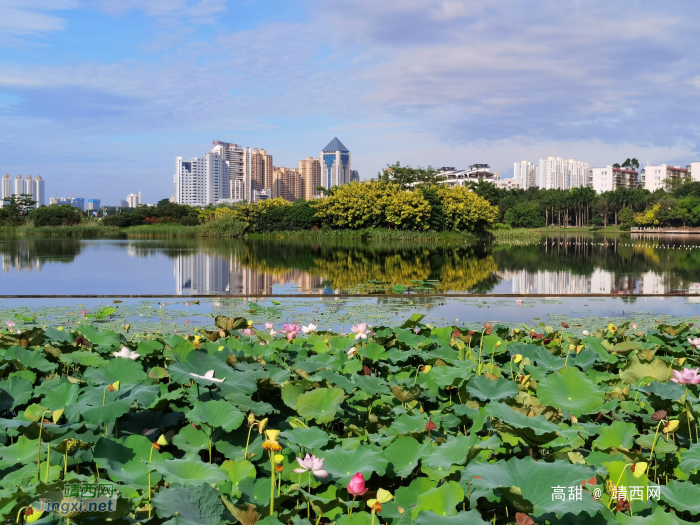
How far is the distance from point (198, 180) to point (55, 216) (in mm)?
80296

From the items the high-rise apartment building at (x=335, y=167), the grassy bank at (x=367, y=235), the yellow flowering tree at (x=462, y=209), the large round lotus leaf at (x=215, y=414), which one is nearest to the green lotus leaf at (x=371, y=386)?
the large round lotus leaf at (x=215, y=414)

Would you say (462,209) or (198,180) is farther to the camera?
(198,180)

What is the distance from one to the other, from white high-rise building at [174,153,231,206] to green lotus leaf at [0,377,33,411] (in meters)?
117

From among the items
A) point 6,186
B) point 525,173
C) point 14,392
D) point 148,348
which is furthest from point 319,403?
point 6,186

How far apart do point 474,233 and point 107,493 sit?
114 feet

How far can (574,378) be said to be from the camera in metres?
1.92

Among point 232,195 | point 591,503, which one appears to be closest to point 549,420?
point 591,503

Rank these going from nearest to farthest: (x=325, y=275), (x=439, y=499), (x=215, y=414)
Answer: (x=439, y=499) → (x=215, y=414) → (x=325, y=275)

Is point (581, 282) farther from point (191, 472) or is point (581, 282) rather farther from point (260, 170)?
point (260, 170)

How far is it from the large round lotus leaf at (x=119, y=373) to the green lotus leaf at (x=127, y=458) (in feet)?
1.53

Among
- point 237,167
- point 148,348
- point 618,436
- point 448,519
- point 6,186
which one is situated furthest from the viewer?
point 6,186

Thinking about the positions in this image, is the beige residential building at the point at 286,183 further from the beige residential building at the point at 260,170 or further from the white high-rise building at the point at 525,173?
the white high-rise building at the point at 525,173

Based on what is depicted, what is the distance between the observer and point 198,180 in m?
117

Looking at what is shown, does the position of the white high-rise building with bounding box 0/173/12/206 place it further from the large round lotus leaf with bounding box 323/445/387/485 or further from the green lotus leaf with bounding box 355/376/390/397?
the large round lotus leaf with bounding box 323/445/387/485
